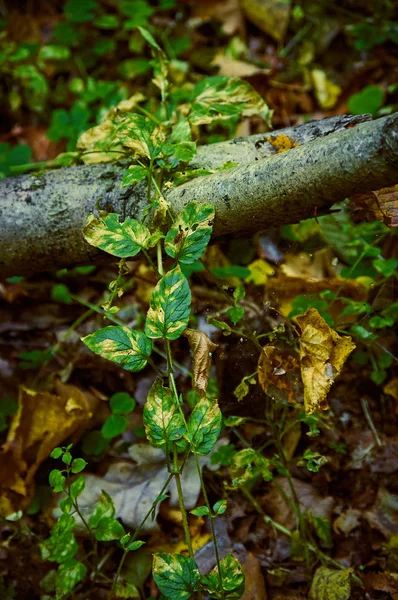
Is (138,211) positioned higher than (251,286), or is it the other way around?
(138,211)

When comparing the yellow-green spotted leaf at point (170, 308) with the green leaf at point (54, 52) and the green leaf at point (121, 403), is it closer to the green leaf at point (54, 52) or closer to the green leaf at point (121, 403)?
the green leaf at point (121, 403)

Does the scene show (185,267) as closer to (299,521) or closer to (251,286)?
(251,286)

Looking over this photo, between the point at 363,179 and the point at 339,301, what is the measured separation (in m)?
0.86

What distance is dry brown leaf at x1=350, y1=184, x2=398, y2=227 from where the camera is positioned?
4.84ft

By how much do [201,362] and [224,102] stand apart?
0.97m

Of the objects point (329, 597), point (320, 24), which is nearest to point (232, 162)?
point (329, 597)

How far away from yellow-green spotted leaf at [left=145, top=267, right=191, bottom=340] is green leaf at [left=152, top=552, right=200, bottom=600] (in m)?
0.51

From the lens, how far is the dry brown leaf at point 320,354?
53.6 inches

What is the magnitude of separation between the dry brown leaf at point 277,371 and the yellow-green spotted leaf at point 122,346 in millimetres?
355

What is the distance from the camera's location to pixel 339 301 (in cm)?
199

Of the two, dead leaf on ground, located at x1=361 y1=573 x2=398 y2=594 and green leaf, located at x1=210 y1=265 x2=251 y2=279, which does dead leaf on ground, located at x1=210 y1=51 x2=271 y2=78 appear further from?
dead leaf on ground, located at x1=361 y1=573 x2=398 y2=594

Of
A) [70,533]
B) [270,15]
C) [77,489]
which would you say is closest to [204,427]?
[77,489]

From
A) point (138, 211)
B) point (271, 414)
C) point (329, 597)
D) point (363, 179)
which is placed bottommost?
point (329, 597)

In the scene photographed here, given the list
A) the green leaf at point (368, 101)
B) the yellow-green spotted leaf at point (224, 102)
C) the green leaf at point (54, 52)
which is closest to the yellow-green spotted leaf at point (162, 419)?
the yellow-green spotted leaf at point (224, 102)
